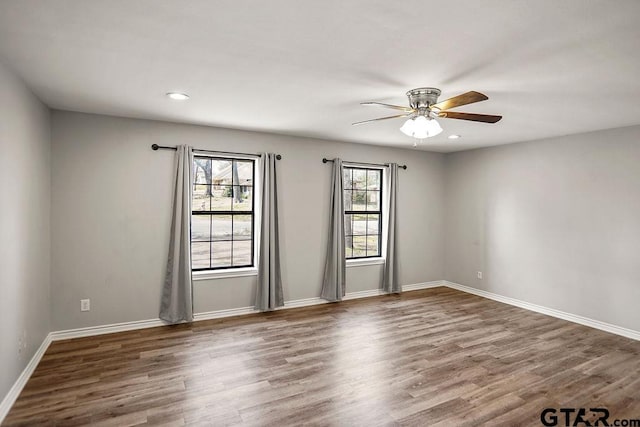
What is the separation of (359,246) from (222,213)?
2304 millimetres

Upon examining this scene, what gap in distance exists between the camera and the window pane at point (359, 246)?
5.84m

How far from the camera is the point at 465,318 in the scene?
15.5 feet

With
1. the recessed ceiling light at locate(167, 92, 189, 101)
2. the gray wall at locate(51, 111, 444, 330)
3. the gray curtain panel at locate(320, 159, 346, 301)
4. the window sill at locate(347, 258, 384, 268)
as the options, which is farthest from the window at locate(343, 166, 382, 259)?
the recessed ceiling light at locate(167, 92, 189, 101)

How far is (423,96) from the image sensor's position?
2.92m

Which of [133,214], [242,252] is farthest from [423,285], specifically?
[133,214]

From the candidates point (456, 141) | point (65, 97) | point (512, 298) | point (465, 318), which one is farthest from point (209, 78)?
point (512, 298)

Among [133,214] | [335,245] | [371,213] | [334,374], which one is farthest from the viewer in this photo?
[371,213]

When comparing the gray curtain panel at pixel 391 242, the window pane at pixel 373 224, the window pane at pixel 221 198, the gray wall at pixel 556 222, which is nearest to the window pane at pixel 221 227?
the window pane at pixel 221 198

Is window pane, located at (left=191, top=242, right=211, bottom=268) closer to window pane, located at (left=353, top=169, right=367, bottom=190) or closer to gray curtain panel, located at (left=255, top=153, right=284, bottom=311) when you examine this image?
gray curtain panel, located at (left=255, top=153, right=284, bottom=311)

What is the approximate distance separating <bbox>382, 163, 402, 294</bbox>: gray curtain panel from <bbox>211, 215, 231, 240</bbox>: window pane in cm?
259

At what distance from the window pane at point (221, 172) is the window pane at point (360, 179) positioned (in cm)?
205

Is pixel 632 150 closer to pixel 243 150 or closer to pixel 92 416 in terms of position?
pixel 243 150

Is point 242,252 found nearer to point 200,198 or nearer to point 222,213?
point 222,213

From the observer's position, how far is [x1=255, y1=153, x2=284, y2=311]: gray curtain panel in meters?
4.77
